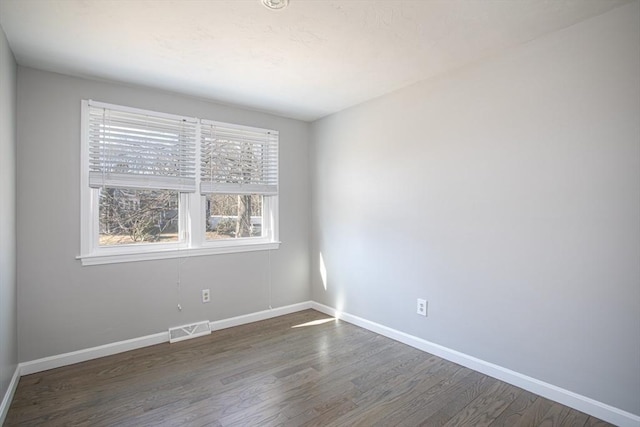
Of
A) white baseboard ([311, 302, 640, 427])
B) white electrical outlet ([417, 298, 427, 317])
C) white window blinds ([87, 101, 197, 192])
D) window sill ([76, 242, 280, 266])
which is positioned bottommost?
white baseboard ([311, 302, 640, 427])

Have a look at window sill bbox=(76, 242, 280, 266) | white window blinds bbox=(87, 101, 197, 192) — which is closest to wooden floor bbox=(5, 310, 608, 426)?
window sill bbox=(76, 242, 280, 266)

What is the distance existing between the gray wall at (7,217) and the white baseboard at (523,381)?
284 cm

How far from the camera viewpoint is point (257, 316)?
3703 millimetres

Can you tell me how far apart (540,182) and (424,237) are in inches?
38.7

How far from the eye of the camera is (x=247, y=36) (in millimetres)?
2131

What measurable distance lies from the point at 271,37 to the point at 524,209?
6.74ft

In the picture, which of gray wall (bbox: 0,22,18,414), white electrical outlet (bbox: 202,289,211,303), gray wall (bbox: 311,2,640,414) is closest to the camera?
gray wall (bbox: 311,2,640,414)

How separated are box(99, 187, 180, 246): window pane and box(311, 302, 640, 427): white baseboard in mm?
2266

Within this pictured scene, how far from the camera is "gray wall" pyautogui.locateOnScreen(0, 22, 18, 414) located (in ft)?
6.61

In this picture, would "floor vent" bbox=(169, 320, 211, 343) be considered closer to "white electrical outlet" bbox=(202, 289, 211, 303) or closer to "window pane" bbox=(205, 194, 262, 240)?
"white electrical outlet" bbox=(202, 289, 211, 303)

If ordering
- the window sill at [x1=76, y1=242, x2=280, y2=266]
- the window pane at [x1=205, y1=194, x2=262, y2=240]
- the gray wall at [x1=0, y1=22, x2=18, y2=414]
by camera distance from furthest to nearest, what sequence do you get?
1. the window pane at [x1=205, y1=194, x2=262, y2=240]
2. the window sill at [x1=76, y1=242, x2=280, y2=266]
3. the gray wall at [x1=0, y1=22, x2=18, y2=414]

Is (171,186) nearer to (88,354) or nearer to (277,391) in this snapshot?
(88,354)

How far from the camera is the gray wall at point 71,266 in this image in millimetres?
2527

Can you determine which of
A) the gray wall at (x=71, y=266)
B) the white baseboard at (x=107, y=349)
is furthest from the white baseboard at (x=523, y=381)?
the gray wall at (x=71, y=266)
